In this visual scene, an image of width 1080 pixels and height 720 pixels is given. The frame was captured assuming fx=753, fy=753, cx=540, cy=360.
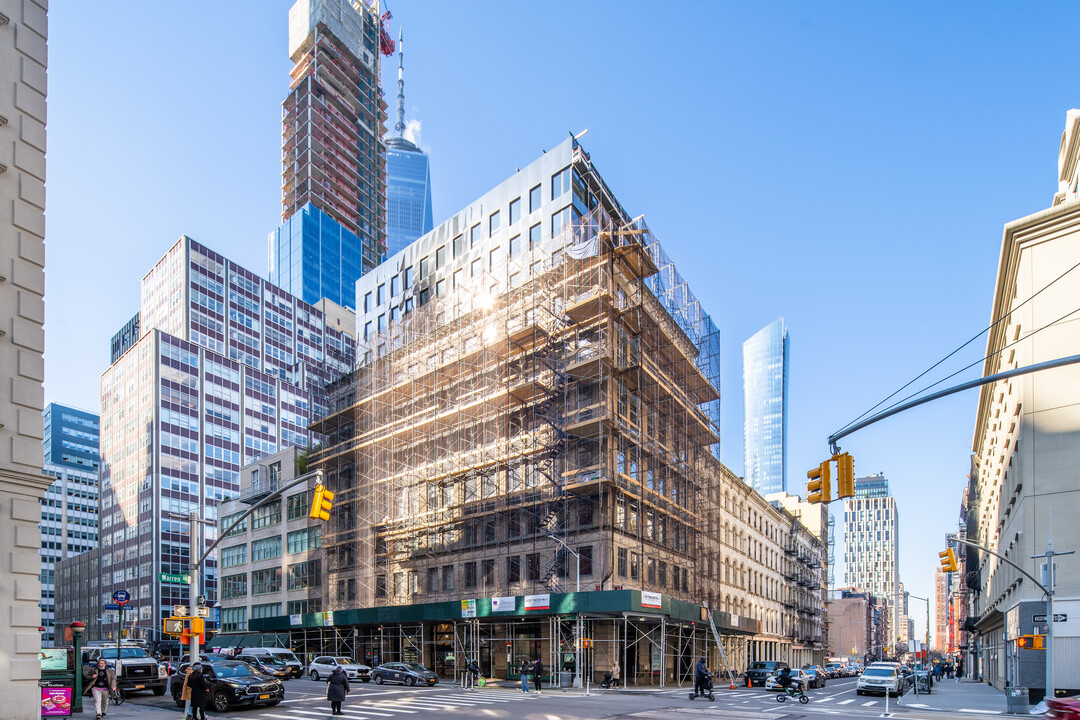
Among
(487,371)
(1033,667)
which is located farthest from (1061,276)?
(487,371)

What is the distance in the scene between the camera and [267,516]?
67.9 metres

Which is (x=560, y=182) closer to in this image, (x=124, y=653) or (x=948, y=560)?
(x=948, y=560)

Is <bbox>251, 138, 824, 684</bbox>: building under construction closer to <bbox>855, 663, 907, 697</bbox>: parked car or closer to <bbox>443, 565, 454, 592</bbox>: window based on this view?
<bbox>443, 565, 454, 592</bbox>: window

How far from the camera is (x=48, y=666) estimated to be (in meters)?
22.7

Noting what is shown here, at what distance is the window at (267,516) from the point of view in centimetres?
6619

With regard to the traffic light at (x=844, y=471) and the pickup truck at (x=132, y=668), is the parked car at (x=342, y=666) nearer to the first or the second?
the pickup truck at (x=132, y=668)

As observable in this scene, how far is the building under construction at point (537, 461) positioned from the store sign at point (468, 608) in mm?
79

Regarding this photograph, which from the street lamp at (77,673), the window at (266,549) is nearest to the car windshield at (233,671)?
the street lamp at (77,673)

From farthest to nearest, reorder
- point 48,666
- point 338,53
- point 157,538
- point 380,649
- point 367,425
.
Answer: point 338,53 → point 157,538 → point 367,425 → point 380,649 → point 48,666

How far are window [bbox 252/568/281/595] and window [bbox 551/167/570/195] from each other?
40.7 m

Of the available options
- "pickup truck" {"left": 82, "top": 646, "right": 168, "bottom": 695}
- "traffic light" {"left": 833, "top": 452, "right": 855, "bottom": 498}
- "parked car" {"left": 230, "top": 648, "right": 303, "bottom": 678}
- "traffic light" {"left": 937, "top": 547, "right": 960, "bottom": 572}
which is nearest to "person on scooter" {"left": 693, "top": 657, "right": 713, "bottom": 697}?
"traffic light" {"left": 937, "top": 547, "right": 960, "bottom": 572}

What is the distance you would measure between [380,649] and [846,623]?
447 feet

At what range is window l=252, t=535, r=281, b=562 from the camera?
6581 centimetres

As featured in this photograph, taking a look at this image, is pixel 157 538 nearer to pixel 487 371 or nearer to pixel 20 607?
pixel 487 371
